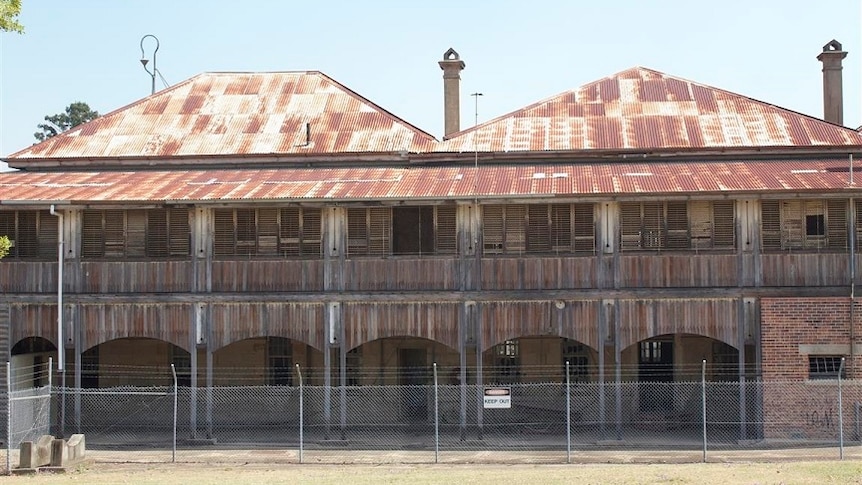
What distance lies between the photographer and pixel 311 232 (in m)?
28.2

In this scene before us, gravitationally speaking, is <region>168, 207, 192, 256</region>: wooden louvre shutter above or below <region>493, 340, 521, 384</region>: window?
above

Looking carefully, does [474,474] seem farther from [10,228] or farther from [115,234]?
[10,228]

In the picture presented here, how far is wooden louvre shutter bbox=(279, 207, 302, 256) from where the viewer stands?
2823 centimetres

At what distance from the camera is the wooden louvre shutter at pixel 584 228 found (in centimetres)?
2747

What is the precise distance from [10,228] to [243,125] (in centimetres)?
744

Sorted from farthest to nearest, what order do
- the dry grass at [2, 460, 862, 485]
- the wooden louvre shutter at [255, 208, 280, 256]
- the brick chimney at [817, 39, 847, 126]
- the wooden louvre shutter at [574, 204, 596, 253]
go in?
the brick chimney at [817, 39, 847, 126] < the wooden louvre shutter at [255, 208, 280, 256] < the wooden louvre shutter at [574, 204, 596, 253] < the dry grass at [2, 460, 862, 485]

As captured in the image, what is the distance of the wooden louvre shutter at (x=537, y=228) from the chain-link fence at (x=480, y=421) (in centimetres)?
337

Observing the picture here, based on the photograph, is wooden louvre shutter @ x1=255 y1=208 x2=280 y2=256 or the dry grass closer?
the dry grass

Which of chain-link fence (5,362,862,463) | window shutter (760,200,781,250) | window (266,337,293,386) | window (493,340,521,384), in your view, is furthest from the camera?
window (266,337,293,386)

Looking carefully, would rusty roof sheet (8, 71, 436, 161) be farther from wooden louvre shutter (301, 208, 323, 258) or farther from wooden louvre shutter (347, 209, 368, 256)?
wooden louvre shutter (347, 209, 368, 256)

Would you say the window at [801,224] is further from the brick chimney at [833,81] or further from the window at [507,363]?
the window at [507,363]

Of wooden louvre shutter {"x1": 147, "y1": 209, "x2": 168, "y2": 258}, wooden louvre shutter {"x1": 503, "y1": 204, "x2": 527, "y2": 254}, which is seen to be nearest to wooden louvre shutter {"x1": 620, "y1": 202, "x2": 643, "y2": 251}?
wooden louvre shutter {"x1": 503, "y1": 204, "x2": 527, "y2": 254}

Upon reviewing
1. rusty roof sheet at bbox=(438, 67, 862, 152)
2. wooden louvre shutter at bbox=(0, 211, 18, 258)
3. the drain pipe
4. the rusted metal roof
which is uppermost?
rusty roof sheet at bbox=(438, 67, 862, 152)

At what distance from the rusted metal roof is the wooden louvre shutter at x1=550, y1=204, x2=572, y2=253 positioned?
60cm
